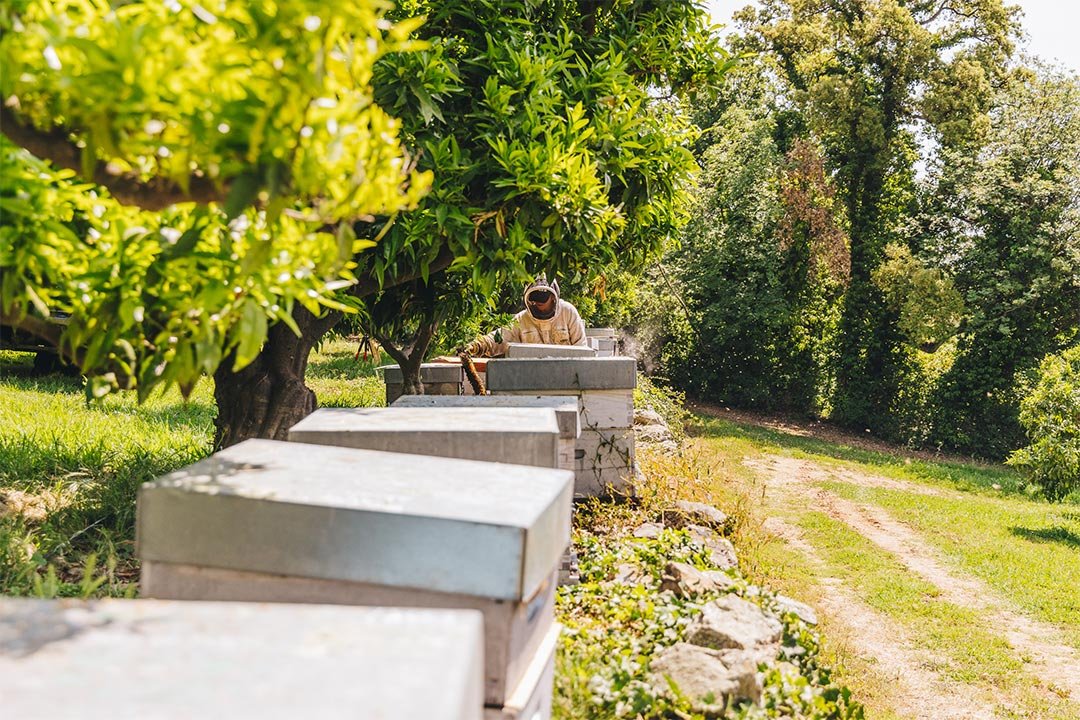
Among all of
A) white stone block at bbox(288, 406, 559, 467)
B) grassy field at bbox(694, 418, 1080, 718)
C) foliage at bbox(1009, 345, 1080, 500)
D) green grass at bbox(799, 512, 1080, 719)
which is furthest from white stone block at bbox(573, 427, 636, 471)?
foliage at bbox(1009, 345, 1080, 500)

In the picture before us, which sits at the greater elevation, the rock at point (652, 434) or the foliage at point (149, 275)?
the foliage at point (149, 275)

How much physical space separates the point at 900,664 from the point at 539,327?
4.23 metres

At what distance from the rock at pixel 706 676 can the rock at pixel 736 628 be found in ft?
0.34

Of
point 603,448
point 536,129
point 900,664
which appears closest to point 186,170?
point 536,129

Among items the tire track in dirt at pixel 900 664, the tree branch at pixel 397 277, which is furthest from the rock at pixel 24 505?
the tire track in dirt at pixel 900 664

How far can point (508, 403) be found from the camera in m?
4.80

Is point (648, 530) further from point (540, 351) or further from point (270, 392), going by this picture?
point (270, 392)

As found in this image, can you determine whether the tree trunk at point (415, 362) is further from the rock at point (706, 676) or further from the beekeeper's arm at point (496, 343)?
the rock at point (706, 676)

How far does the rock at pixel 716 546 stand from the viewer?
632 cm

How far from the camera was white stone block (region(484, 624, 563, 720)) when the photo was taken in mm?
2379

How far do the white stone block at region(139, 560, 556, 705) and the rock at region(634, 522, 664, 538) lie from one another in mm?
3975

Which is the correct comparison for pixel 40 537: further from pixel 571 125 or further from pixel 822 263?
pixel 822 263

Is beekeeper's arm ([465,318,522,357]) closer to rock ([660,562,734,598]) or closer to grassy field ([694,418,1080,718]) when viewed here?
grassy field ([694,418,1080,718])

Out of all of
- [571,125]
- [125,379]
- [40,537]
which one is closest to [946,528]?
[571,125]
